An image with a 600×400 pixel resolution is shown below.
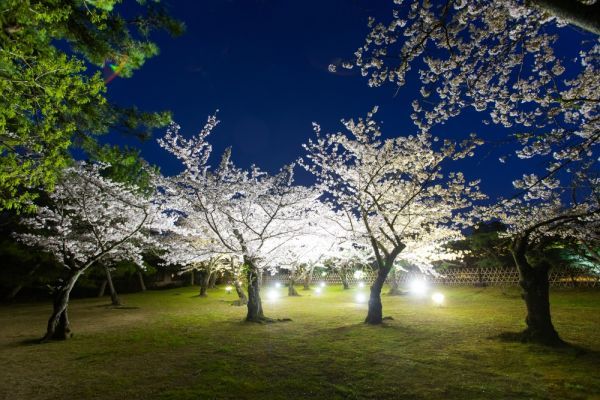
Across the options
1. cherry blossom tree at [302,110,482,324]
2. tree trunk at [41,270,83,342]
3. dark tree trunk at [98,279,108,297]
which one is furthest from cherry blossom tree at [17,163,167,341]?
dark tree trunk at [98,279,108,297]

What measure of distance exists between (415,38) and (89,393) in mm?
8731

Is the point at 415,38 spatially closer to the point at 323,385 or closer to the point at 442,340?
the point at 323,385

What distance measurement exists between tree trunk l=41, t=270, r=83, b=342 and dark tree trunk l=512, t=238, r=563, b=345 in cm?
1308

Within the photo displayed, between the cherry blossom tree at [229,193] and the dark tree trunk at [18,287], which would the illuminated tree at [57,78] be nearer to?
the cherry blossom tree at [229,193]

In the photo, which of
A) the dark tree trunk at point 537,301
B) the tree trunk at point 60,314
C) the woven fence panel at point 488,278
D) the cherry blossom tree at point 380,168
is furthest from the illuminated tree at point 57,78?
the woven fence panel at point 488,278

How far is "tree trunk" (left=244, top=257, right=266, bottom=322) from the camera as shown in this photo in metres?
13.3

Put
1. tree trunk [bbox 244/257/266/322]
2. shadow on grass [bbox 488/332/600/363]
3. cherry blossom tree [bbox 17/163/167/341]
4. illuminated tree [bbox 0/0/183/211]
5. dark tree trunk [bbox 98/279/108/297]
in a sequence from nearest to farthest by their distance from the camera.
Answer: illuminated tree [bbox 0/0/183/211] < shadow on grass [bbox 488/332/600/363] < cherry blossom tree [bbox 17/163/167/341] < tree trunk [bbox 244/257/266/322] < dark tree trunk [bbox 98/279/108/297]

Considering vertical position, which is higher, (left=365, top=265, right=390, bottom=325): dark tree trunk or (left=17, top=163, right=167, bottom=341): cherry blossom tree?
(left=17, top=163, right=167, bottom=341): cherry blossom tree

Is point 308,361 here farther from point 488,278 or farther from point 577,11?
point 488,278

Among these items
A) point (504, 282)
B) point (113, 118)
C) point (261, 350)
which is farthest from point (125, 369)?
point (504, 282)

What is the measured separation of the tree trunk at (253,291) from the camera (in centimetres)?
1330

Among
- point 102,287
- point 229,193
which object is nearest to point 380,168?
point 229,193

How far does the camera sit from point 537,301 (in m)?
8.36

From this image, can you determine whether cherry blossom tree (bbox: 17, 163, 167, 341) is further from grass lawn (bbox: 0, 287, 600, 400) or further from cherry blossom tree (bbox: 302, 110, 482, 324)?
cherry blossom tree (bbox: 302, 110, 482, 324)
